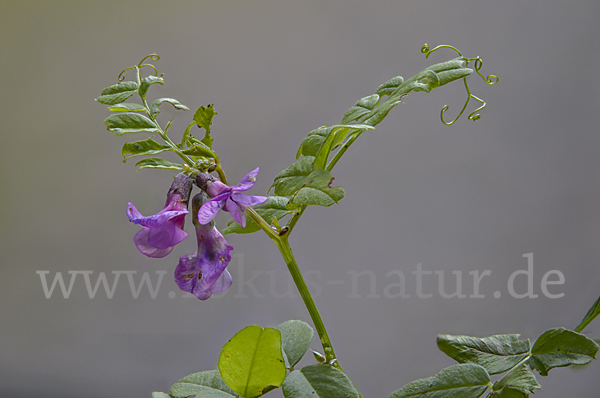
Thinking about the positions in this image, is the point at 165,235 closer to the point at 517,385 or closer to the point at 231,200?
the point at 231,200

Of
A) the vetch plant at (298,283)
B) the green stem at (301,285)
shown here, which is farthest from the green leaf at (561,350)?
the green stem at (301,285)

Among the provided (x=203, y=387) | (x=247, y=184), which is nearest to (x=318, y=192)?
(x=247, y=184)

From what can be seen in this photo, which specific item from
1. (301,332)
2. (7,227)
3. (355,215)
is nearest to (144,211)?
(301,332)

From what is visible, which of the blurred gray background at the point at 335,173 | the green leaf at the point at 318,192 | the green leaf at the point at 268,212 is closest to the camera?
the green leaf at the point at 318,192

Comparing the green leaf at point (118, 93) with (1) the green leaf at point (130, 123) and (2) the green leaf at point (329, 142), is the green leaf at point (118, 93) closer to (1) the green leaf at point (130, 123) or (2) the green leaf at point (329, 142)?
(1) the green leaf at point (130, 123)

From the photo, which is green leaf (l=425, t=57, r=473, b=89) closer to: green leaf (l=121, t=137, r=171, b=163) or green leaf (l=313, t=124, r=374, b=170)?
green leaf (l=313, t=124, r=374, b=170)

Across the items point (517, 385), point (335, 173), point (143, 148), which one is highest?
point (335, 173)

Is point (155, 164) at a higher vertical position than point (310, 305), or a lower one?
higher
